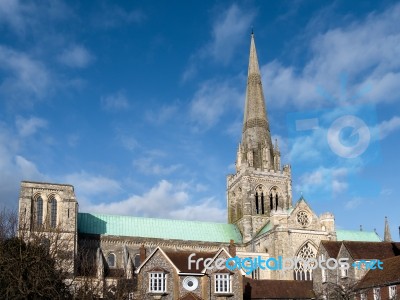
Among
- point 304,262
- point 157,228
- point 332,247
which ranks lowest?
point 304,262

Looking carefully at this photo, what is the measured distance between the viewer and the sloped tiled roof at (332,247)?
2108 inches

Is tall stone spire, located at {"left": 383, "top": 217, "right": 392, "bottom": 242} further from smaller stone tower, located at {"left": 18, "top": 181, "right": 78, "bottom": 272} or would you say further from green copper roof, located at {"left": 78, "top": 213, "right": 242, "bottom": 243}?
smaller stone tower, located at {"left": 18, "top": 181, "right": 78, "bottom": 272}

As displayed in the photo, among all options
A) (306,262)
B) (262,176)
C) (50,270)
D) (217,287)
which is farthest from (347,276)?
(262,176)

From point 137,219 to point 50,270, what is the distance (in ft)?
130

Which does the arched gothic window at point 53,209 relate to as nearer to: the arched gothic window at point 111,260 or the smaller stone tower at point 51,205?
the smaller stone tower at point 51,205

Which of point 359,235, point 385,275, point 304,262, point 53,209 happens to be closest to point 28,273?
point 53,209

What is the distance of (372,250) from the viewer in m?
52.4

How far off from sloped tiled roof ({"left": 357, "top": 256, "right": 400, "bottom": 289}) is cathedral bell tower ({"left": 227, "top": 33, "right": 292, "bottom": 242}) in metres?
30.6

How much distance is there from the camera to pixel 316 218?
73.3 m

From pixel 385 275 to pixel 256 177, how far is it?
3893cm

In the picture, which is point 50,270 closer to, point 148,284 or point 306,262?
point 148,284

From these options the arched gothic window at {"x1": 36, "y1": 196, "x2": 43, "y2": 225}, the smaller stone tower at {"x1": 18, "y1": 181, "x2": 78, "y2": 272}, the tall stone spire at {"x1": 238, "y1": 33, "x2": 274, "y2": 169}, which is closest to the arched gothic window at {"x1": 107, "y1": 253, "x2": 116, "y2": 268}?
the smaller stone tower at {"x1": 18, "y1": 181, "x2": 78, "y2": 272}

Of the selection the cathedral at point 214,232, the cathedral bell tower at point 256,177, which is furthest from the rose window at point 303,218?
the cathedral bell tower at point 256,177

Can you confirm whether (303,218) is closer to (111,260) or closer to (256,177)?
(256,177)
